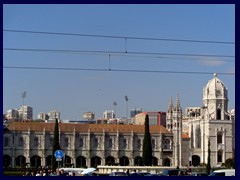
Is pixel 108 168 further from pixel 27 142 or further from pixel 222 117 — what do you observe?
pixel 222 117

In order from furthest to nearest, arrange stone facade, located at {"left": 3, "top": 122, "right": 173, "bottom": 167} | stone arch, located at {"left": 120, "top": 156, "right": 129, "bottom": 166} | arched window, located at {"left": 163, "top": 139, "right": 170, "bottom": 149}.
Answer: arched window, located at {"left": 163, "top": 139, "right": 170, "bottom": 149}
stone arch, located at {"left": 120, "top": 156, "right": 129, "bottom": 166}
stone facade, located at {"left": 3, "top": 122, "right": 173, "bottom": 167}

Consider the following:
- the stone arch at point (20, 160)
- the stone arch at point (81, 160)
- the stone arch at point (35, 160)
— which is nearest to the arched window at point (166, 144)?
the stone arch at point (81, 160)

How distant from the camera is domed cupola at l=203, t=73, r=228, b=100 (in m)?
64.6

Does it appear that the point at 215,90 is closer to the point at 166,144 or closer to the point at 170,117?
the point at 170,117

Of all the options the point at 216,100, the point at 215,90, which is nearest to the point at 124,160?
the point at 216,100

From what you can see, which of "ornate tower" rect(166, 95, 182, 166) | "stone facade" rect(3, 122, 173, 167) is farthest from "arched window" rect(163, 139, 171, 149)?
"ornate tower" rect(166, 95, 182, 166)

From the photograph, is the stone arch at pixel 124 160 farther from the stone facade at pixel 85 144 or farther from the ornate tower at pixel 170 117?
the ornate tower at pixel 170 117

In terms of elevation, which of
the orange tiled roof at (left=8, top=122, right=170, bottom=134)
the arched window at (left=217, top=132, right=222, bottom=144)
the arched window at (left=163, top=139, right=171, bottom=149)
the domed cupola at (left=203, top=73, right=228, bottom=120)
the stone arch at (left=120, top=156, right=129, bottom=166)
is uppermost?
the domed cupola at (left=203, top=73, right=228, bottom=120)

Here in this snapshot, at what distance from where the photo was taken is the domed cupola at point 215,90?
6462 centimetres

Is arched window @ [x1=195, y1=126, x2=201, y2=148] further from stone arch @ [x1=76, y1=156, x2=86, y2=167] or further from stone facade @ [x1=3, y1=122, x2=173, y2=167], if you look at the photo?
stone arch @ [x1=76, y1=156, x2=86, y2=167]

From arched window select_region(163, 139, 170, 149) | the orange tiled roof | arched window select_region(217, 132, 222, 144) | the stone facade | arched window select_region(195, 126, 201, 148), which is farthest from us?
arched window select_region(195, 126, 201, 148)

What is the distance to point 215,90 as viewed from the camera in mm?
64688
